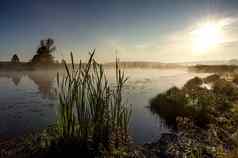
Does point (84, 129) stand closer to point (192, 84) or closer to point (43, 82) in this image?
point (192, 84)

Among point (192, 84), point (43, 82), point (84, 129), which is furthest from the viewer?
point (43, 82)

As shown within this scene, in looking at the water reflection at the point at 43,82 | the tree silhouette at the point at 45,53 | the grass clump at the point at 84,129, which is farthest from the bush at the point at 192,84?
the tree silhouette at the point at 45,53

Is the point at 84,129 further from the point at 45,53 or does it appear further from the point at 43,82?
the point at 45,53

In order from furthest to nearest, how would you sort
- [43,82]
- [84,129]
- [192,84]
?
[43,82]
[192,84]
[84,129]

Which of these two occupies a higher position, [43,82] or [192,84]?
Answer: [192,84]

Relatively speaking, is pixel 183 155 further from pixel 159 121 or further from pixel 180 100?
pixel 180 100

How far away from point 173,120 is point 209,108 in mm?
1529

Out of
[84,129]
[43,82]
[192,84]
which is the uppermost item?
[84,129]

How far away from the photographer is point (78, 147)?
12.3 ft

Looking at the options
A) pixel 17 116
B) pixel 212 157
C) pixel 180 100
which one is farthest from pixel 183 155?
pixel 17 116

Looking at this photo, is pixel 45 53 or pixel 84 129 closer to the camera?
pixel 84 129

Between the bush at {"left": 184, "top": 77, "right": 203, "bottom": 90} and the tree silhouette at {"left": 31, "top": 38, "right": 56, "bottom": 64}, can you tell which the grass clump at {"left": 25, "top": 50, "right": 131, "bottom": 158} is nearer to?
the bush at {"left": 184, "top": 77, "right": 203, "bottom": 90}

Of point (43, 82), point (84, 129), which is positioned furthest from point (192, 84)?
point (43, 82)

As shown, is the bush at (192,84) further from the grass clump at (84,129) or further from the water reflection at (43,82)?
the grass clump at (84,129)
